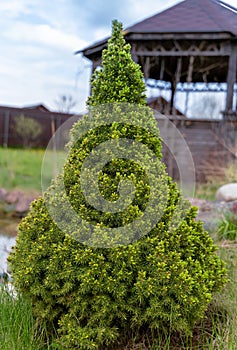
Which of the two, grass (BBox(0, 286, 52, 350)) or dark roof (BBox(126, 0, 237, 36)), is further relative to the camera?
dark roof (BBox(126, 0, 237, 36))

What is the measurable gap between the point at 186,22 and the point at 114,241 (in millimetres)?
9887

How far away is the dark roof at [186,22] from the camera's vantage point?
984 cm

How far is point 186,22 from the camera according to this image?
34.5ft

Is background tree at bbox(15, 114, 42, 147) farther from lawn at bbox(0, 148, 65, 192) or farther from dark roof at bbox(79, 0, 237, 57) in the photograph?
dark roof at bbox(79, 0, 237, 57)

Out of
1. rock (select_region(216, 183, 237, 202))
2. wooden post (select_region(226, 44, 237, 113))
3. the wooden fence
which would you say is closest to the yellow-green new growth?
rock (select_region(216, 183, 237, 202))

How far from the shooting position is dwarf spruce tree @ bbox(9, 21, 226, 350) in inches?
73.9

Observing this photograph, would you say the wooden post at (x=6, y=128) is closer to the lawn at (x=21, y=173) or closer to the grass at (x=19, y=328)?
the lawn at (x=21, y=173)

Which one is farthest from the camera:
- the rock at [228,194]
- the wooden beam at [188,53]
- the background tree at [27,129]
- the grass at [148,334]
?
the background tree at [27,129]

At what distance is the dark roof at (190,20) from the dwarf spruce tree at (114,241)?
8453 mm

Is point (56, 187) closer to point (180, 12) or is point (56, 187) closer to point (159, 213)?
point (159, 213)

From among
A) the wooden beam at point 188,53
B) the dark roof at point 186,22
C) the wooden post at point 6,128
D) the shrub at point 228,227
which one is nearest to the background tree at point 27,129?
the wooden post at point 6,128

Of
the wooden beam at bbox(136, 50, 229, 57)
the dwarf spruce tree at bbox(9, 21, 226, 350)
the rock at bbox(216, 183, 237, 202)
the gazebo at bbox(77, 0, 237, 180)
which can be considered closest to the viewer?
the dwarf spruce tree at bbox(9, 21, 226, 350)

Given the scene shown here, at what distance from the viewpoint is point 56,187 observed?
6.95ft

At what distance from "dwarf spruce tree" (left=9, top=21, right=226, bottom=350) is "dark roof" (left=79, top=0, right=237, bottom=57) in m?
8.42
